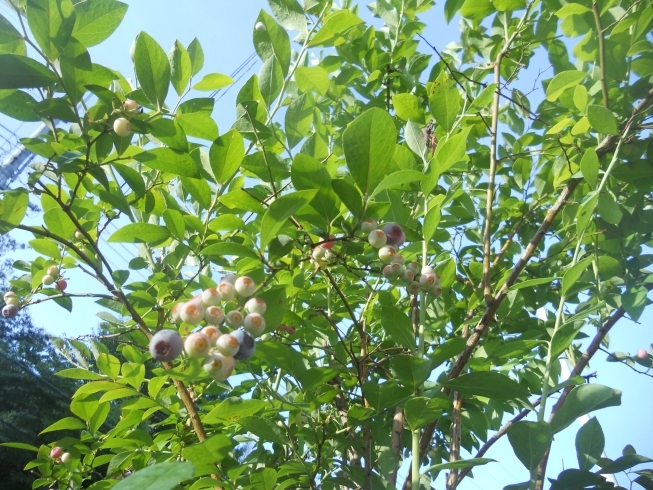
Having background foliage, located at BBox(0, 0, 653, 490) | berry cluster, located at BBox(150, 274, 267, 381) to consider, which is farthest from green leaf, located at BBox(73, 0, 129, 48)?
berry cluster, located at BBox(150, 274, 267, 381)

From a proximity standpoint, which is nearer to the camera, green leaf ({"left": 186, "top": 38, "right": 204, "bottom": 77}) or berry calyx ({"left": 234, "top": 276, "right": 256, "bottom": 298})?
berry calyx ({"left": 234, "top": 276, "right": 256, "bottom": 298})

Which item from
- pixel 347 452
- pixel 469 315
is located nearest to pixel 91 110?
pixel 469 315

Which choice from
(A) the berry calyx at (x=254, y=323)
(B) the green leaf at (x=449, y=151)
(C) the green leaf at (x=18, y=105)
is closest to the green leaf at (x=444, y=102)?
(B) the green leaf at (x=449, y=151)

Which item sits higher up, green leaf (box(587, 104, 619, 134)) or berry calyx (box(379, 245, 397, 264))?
green leaf (box(587, 104, 619, 134))

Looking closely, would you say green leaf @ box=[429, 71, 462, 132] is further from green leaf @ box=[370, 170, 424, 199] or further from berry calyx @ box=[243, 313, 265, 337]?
berry calyx @ box=[243, 313, 265, 337]

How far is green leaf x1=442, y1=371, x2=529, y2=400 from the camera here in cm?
60

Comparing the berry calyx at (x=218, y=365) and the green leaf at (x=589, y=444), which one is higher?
the berry calyx at (x=218, y=365)

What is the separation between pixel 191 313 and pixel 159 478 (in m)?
0.23

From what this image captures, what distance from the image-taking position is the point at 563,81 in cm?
87

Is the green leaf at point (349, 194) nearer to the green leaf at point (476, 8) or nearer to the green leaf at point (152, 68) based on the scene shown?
the green leaf at point (152, 68)

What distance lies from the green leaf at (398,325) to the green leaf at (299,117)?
310 mm

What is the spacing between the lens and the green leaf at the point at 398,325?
2.07 feet

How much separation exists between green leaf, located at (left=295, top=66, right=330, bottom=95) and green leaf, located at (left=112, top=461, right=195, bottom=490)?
0.62m

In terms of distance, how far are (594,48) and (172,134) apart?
74cm
